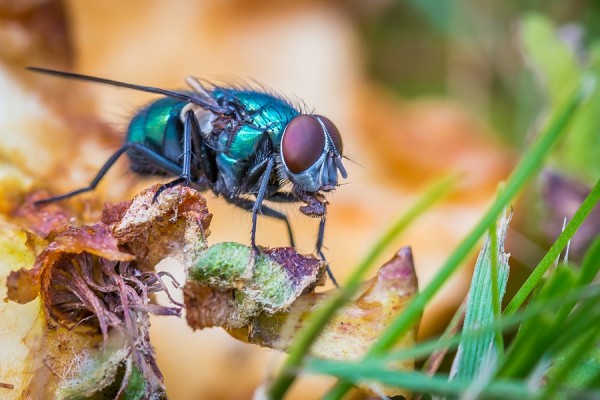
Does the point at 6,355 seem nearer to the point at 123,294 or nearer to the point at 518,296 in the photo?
the point at 123,294

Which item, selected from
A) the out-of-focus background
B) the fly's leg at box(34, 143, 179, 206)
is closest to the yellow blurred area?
the out-of-focus background

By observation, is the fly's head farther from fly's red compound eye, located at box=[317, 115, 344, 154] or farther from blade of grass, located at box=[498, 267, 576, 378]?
blade of grass, located at box=[498, 267, 576, 378]

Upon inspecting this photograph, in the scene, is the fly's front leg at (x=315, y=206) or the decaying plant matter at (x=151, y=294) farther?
the fly's front leg at (x=315, y=206)

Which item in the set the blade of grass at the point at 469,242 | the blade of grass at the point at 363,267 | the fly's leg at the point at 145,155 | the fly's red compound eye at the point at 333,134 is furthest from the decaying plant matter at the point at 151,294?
the fly's leg at the point at 145,155

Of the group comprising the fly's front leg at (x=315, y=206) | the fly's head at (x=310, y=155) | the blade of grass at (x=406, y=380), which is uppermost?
the blade of grass at (x=406, y=380)

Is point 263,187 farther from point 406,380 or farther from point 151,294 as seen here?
point 406,380

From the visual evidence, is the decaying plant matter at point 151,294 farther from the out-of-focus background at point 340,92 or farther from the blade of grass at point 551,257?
the out-of-focus background at point 340,92

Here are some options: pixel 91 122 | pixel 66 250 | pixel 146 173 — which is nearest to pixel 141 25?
pixel 91 122
